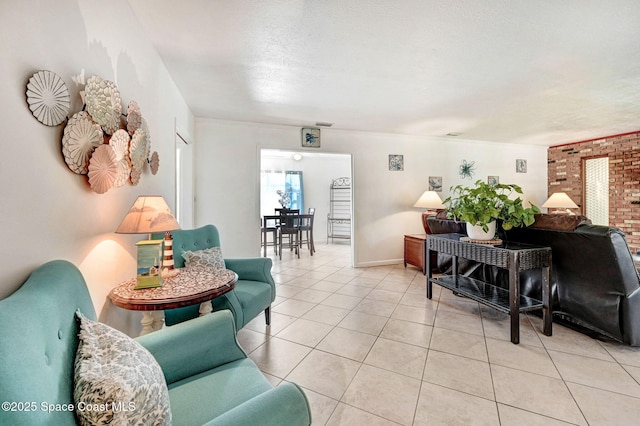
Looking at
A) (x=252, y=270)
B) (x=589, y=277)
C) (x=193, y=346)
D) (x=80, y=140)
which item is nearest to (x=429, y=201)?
(x=589, y=277)

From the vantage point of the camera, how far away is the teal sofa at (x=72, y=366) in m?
0.54

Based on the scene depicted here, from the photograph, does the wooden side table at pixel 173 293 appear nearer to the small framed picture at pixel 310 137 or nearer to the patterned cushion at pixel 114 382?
the patterned cushion at pixel 114 382

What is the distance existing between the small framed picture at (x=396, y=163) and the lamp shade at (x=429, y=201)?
647mm

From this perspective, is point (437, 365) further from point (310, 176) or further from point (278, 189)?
point (310, 176)

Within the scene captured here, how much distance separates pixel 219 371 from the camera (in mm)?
1151

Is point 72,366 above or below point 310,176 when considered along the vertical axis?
below

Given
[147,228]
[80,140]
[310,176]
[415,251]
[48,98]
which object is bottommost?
[415,251]

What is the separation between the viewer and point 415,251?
4359mm

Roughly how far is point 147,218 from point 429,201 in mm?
4244

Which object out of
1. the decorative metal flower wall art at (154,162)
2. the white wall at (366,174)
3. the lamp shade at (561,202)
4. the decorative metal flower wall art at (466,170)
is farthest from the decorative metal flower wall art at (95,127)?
the lamp shade at (561,202)

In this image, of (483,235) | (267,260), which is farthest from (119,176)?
(483,235)

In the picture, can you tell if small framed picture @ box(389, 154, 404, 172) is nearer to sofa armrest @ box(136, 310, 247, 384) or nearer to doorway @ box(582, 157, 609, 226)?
doorway @ box(582, 157, 609, 226)

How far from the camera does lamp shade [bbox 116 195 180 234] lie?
144 centimetres

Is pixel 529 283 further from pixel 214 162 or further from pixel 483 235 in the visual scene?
pixel 214 162
